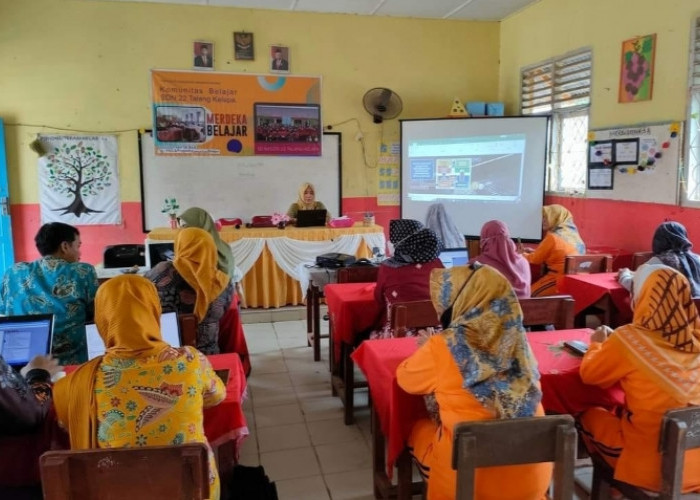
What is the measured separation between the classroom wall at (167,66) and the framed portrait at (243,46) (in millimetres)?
65

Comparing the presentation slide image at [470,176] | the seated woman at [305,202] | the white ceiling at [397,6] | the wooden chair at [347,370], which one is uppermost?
the white ceiling at [397,6]

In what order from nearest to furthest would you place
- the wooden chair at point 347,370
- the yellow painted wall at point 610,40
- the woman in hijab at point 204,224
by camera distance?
1. the wooden chair at point 347,370
2. the woman in hijab at point 204,224
3. the yellow painted wall at point 610,40

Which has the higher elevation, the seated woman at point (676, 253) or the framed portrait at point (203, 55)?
the framed portrait at point (203, 55)

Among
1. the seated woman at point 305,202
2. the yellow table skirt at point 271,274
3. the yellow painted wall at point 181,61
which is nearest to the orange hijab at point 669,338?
the yellow table skirt at point 271,274

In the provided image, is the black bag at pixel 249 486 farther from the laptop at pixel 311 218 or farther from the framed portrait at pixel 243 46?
the framed portrait at pixel 243 46

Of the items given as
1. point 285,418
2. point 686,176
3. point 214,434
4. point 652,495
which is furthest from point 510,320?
point 686,176

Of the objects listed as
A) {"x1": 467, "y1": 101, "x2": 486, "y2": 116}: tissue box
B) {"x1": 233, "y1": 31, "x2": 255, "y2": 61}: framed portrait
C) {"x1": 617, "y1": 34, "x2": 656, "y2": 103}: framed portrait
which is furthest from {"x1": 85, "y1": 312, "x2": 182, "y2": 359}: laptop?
{"x1": 467, "y1": 101, "x2": 486, "y2": 116}: tissue box

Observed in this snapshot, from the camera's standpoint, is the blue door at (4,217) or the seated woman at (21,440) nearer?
the seated woman at (21,440)

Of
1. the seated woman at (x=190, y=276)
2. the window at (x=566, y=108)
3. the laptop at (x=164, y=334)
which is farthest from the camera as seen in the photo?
the window at (x=566, y=108)

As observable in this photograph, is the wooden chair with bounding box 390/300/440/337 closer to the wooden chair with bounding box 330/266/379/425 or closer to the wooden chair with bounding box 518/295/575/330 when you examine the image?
the wooden chair with bounding box 518/295/575/330

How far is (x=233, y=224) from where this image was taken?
552 centimetres

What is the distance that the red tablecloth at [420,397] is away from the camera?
1954 millimetres

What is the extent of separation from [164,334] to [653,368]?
5.81ft

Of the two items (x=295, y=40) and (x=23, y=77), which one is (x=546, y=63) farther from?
(x=23, y=77)
